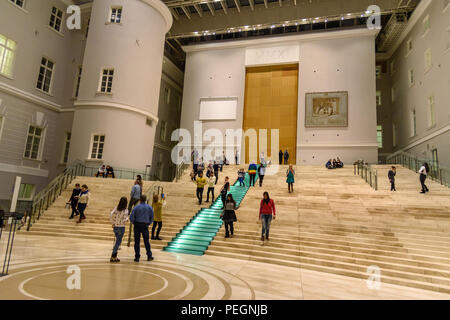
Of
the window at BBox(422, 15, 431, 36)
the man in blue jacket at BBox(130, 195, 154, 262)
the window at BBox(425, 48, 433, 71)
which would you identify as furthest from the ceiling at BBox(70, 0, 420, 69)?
the man in blue jacket at BBox(130, 195, 154, 262)

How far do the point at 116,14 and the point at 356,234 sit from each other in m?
21.2

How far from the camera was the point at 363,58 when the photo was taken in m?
26.2

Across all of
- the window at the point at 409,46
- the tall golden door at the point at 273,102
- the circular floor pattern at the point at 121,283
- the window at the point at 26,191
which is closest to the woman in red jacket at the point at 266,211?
the circular floor pattern at the point at 121,283

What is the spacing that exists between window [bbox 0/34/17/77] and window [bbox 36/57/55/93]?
2.26m

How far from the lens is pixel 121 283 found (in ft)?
16.4

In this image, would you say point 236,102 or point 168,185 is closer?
point 168,185

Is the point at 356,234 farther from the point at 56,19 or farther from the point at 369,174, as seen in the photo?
the point at 56,19

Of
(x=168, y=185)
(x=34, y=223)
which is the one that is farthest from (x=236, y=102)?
(x=34, y=223)

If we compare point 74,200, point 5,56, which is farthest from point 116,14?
point 74,200

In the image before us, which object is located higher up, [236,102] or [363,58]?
[363,58]

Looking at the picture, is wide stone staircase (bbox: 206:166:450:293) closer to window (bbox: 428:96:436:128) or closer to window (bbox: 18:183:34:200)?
window (bbox: 428:96:436:128)
